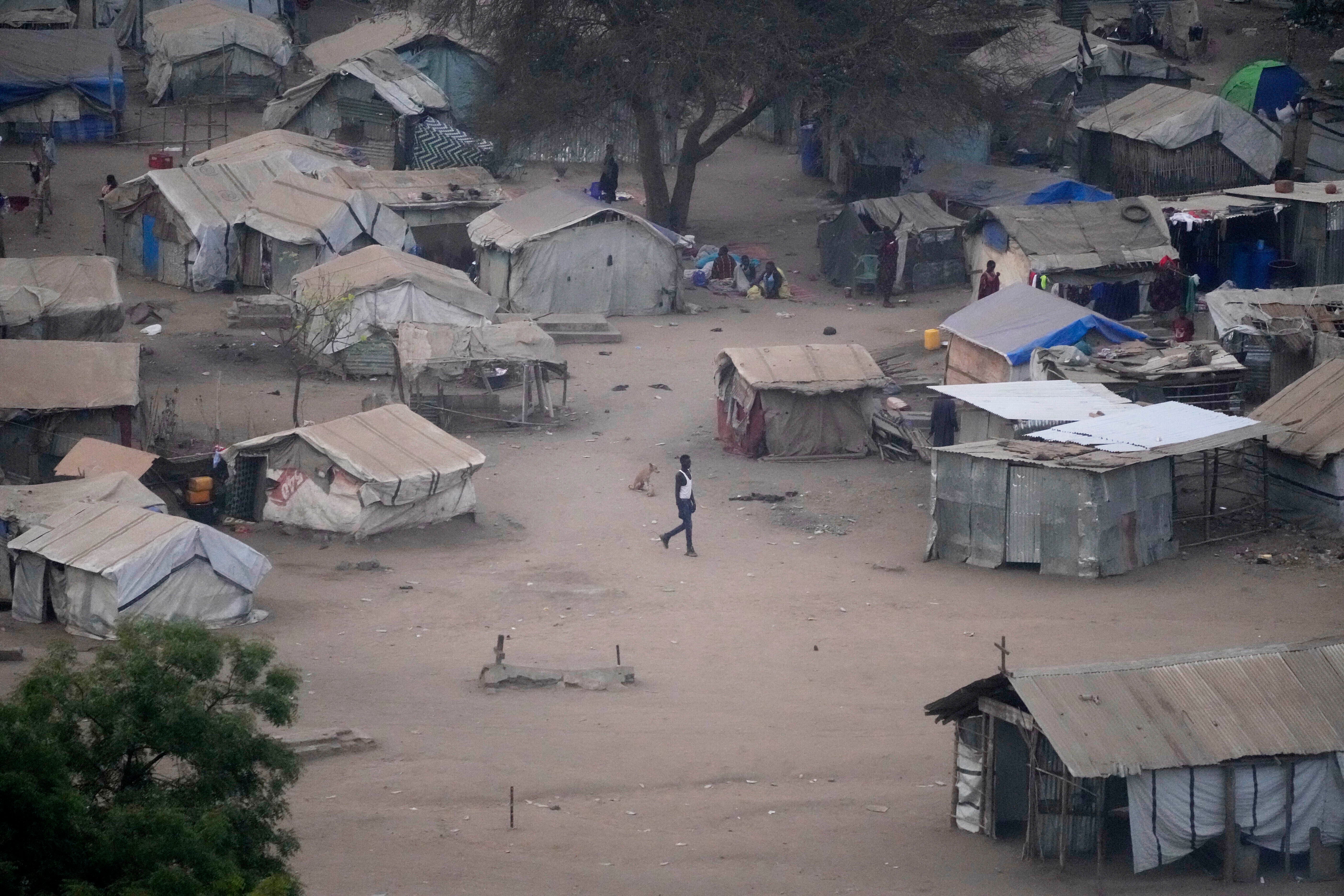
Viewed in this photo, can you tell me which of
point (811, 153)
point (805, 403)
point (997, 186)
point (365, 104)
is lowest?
point (805, 403)

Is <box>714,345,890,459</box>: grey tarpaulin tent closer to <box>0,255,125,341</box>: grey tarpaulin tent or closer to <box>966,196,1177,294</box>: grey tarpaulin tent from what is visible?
<box>966,196,1177,294</box>: grey tarpaulin tent

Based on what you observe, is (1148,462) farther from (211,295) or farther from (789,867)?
(211,295)

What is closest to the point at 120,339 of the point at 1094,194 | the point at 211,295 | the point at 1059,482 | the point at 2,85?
the point at 211,295

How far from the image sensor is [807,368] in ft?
71.2

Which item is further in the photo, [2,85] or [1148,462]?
[2,85]

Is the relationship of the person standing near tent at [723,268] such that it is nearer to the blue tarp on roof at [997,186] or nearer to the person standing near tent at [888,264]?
the person standing near tent at [888,264]

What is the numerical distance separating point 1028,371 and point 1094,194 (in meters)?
9.96

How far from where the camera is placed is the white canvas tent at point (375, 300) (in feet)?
80.6

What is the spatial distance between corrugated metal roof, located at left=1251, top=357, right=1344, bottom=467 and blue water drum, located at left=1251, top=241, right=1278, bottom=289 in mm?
8934

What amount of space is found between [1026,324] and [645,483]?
6057 millimetres

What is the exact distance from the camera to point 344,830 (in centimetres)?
1151

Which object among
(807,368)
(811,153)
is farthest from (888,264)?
(811,153)

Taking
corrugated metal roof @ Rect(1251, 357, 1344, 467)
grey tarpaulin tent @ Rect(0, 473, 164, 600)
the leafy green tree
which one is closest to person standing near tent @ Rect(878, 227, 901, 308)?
corrugated metal roof @ Rect(1251, 357, 1344, 467)

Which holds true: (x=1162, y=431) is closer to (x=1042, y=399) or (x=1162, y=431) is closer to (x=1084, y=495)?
(x=1084, y=495)
